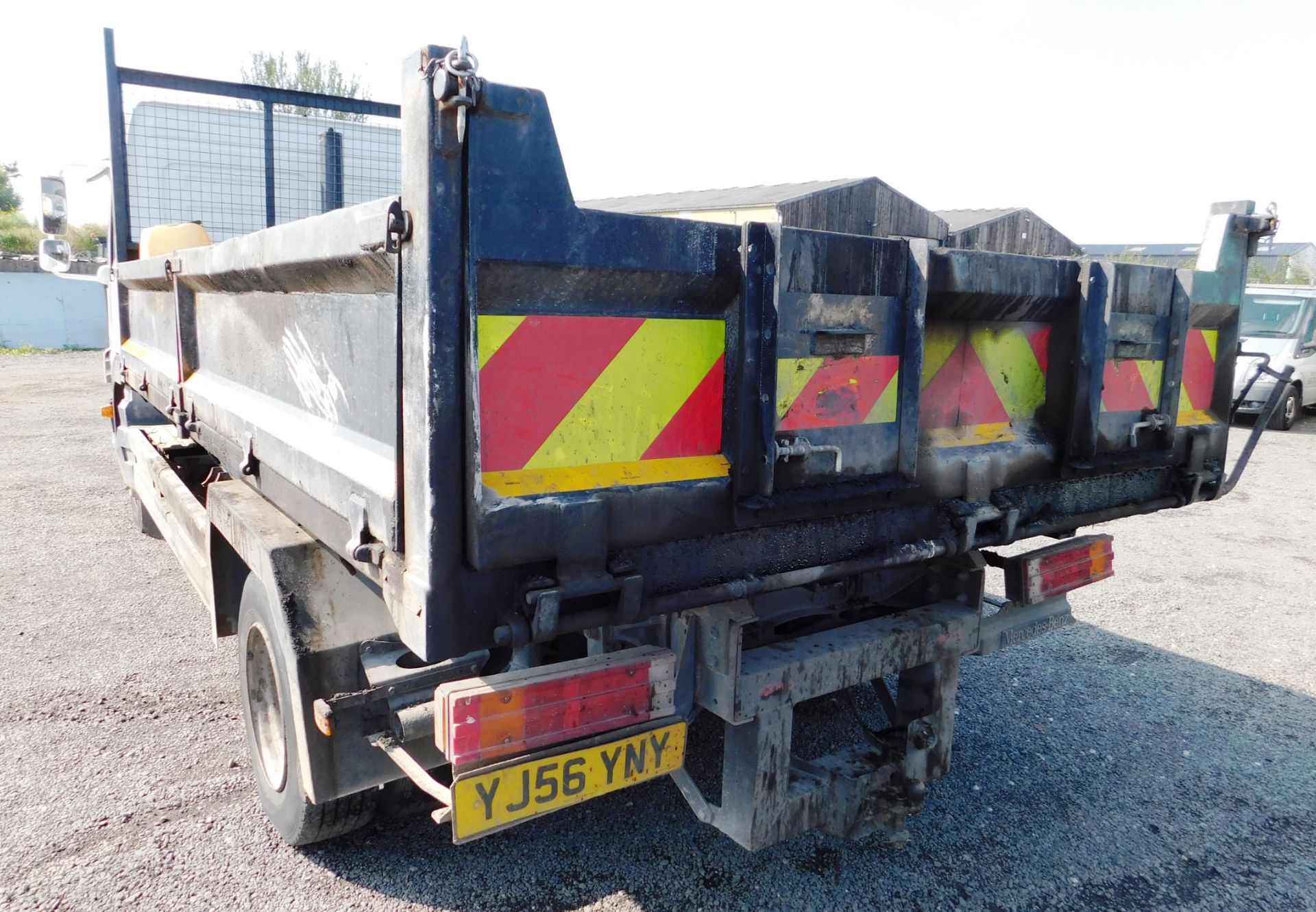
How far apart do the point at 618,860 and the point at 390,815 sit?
75cm

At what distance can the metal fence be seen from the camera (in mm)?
5090

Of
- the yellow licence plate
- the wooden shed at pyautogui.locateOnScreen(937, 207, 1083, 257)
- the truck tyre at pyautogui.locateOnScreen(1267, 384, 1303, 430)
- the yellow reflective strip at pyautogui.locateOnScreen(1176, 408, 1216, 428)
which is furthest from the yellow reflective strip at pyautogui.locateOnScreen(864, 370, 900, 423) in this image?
the wooden shed at pyautogui.locateOnScreen(937, 207, 1083, 257)

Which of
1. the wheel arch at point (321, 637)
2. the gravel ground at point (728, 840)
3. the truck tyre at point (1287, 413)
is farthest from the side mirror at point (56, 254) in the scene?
the truck tyre at point (1287, 413)

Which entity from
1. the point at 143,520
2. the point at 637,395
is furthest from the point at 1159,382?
the point at 143,520

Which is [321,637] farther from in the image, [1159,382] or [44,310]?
[44,310]

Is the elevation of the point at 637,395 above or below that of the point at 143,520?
above

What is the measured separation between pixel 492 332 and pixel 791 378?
718mm

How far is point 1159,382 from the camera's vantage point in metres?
2.88

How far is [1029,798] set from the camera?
3248 millimetres

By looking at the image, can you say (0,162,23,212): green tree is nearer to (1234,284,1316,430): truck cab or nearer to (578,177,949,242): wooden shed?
(578,177,949,242): wooden shed

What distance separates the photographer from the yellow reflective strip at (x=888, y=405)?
2301mm

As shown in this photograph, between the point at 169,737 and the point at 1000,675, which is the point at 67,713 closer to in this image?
the point at 169,737

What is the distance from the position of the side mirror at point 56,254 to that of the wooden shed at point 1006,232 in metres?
25.8

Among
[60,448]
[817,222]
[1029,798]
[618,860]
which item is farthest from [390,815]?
[817,222]
